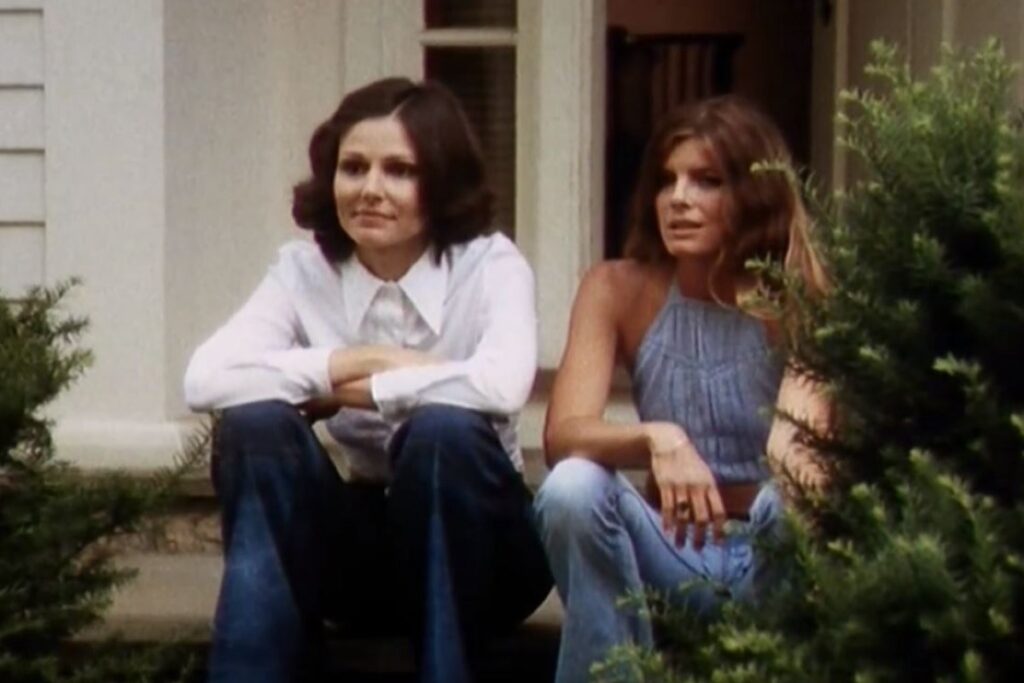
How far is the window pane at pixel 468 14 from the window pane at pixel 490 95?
0.18 ft

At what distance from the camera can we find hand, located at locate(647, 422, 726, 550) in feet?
11.6

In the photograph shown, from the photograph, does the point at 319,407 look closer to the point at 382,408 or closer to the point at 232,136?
the point at 382,408

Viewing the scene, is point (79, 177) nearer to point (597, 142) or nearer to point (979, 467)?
point (597, 142)

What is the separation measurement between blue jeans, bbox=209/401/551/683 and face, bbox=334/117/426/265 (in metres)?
0.37

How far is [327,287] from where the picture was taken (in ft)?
13.2

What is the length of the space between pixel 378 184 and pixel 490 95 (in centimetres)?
158

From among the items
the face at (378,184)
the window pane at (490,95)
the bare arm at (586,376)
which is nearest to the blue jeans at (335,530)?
the bare arm at (586,376)

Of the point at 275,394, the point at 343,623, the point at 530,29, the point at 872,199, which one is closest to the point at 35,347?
the point at 275,394

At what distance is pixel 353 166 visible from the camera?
392cm

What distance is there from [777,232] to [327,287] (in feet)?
2.61

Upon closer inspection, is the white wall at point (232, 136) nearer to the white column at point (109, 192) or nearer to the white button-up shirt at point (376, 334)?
the white column at point (109, 192)

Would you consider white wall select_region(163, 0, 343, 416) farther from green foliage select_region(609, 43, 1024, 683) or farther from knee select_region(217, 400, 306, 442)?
green foliage select_region(609, 43, 1024, 683)

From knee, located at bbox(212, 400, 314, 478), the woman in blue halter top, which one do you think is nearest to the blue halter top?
the woman in blue halter top

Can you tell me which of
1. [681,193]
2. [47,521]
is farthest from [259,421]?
[681,193]
